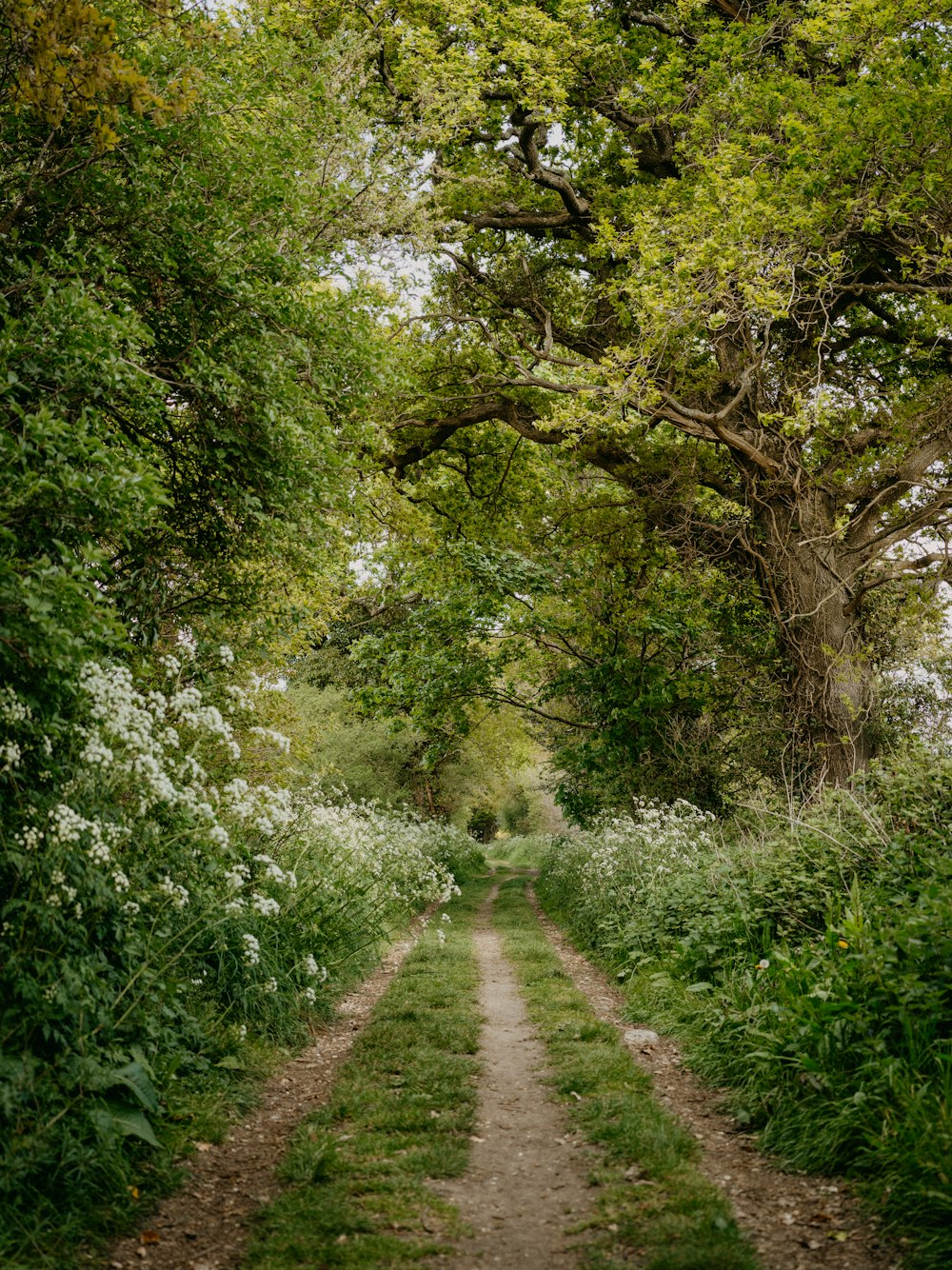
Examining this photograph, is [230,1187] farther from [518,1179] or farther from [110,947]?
[518,1179]

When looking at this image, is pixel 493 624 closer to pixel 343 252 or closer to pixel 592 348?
pixel 592 348

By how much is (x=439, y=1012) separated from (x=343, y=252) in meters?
7.79

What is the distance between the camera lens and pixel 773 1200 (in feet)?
14.9

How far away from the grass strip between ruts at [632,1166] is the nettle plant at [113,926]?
239cm

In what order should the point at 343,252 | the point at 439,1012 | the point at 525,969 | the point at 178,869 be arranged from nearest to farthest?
the point at 178,869 → the point at 439,1012 → the point at 343,252 → the point at 525,969

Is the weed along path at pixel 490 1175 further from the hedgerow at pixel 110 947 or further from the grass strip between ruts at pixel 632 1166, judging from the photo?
the hedgerow at pixel 110 947

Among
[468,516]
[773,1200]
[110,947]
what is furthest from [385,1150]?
[468,516]

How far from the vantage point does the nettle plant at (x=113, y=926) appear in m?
4.30

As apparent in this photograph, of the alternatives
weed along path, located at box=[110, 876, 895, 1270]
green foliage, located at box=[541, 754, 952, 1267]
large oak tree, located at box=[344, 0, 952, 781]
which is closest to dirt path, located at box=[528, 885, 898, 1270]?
weed along path, located at box=[110, 876, 895, 1270]

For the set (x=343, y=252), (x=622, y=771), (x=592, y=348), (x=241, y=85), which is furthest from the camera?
(x=622, y=771)

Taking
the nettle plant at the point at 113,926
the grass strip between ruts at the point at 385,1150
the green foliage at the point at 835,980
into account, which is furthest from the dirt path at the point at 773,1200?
the nettle plant at the point at 113,926

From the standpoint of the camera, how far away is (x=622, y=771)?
16.6 metres

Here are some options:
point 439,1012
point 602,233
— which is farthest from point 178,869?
point 602,233

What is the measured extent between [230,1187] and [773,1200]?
2.98m
